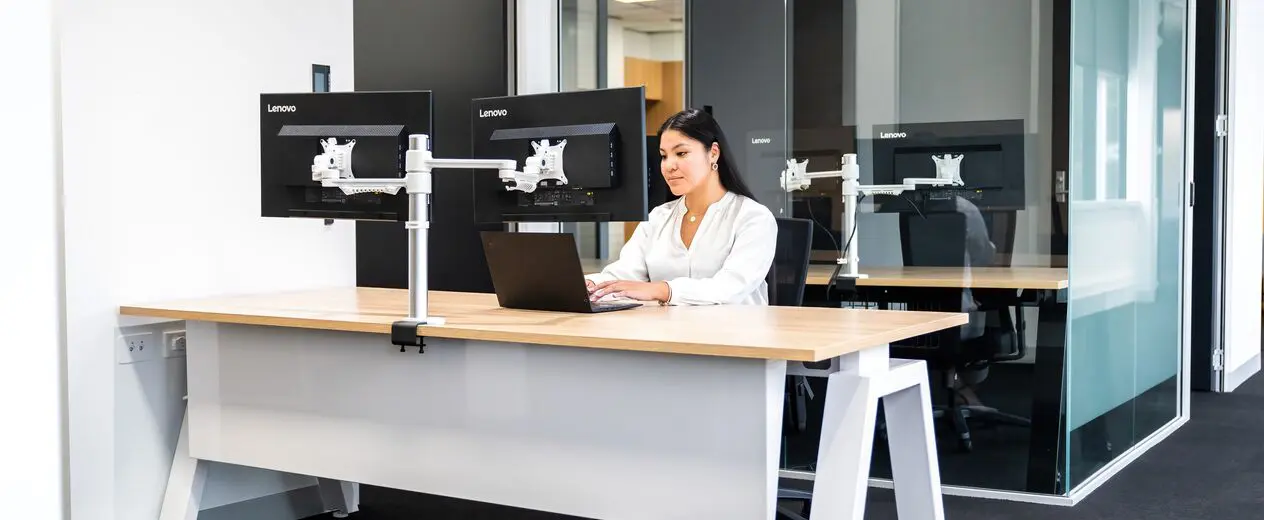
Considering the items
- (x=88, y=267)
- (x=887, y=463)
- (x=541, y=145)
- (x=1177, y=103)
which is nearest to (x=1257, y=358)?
(x=1177, y=103)

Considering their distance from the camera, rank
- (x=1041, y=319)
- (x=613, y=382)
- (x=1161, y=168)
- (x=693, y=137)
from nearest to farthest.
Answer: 1. (x=613, y=382)
2. (x=693, y=137)
3. (x=1041, y=319)
4. (x=1161, y=168)

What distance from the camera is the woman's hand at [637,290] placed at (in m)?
3.23

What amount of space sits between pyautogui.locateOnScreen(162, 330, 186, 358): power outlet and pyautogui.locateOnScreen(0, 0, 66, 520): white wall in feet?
1.32

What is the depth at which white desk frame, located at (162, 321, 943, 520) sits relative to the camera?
249 centimetres

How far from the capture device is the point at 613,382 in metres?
2.65

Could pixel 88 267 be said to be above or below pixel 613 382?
above

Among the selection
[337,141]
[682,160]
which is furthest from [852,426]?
[337,141]

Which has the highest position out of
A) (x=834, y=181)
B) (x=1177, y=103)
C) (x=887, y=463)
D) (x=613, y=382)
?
(x=1177, y=103)

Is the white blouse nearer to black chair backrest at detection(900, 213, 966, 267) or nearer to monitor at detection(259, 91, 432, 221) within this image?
monitor at detection(259, 91, 432, 221)

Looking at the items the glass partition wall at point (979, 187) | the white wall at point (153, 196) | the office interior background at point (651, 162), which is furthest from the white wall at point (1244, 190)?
the white wall at point (153, 196)

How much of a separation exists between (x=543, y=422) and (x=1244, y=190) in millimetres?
6030

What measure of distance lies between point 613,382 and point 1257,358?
669cm

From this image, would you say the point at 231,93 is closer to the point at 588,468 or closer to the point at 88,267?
the point at 88,267

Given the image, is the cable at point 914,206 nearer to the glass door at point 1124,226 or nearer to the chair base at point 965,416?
the glass door at point 1124,226
